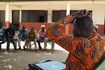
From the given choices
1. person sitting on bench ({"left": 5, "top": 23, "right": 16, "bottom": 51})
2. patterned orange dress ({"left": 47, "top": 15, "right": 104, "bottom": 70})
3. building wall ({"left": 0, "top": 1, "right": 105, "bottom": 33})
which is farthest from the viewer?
building wall ({"left": 0, "top": 1, "right": 105, "bottom": 33})

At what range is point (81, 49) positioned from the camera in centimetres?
338

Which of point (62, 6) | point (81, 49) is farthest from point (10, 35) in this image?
point (62, 6)

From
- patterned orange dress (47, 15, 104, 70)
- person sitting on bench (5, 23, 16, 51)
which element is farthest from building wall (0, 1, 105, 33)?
patterned orange dress (47, 15, 104, 70)

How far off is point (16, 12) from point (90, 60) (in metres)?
37.5

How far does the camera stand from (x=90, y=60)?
335 cm

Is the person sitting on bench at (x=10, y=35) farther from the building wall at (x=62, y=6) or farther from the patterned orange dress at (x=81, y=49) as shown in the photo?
the building wall at (x=62, y=6)

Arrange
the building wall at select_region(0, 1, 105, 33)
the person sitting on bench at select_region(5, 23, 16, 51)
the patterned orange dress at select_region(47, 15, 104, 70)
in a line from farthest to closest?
the building wall at select_region(0, 1, 105, 33) → the person sitting on bench at select_region(5, 23, 16, 51) → the patterned orange dress at select_region(47, 15, 104, 70)

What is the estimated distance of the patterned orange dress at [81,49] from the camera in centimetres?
335

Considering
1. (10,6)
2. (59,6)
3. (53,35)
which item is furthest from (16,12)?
(53,35)

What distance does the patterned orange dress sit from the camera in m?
3.35

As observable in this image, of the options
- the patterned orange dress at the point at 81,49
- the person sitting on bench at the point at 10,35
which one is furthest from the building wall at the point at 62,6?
the patterned orange dress at the point at 81,49

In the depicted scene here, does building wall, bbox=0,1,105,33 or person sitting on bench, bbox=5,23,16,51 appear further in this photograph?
building wall, bbox=0,1,105,33

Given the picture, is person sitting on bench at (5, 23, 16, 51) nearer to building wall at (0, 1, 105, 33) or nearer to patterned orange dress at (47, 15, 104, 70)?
patterned orange dress at (47, 15, 104, 70)

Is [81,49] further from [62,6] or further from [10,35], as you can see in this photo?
[62,6]
